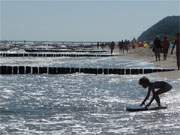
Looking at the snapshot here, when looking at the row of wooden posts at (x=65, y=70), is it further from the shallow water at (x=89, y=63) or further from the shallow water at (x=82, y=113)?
the shallow water at (x=82, y=113)

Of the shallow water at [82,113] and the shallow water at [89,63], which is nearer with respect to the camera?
the shallow water at [82,113]

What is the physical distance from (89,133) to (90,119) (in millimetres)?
2151

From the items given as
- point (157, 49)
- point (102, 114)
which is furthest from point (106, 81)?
point (102, 114)

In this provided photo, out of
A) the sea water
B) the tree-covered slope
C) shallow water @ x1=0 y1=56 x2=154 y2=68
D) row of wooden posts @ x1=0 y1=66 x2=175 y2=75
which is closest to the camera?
the sea water

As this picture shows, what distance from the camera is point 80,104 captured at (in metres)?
17.7

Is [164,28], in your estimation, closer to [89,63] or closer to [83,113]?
[89,63]

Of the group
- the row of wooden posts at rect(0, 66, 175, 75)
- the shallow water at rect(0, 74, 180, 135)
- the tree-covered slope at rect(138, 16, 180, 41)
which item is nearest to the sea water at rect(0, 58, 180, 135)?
the shallow water at rect(0, 74, 180, 135)

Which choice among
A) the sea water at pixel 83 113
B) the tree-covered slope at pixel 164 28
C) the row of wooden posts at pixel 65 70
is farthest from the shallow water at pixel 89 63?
the tree-covered slope at pixel 164 28

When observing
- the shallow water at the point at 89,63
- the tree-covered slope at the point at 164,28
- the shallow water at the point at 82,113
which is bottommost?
the shallow water at the point at 89,63

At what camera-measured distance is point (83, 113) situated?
1553cm

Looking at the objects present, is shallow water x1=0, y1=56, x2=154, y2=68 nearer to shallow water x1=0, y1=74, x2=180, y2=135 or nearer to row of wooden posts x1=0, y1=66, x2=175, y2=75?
row of wooden posts x1=0, y1=66, x2=175, y2=75

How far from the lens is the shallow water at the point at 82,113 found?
12609mm

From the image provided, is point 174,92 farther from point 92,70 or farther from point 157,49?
point 157,49

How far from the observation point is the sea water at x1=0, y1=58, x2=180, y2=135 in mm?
12602
